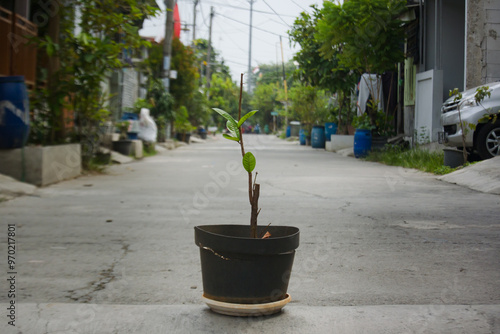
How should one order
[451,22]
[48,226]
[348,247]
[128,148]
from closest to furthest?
1. [348,247]
2. [48,226]
3. [451,22]
4. [128,148]

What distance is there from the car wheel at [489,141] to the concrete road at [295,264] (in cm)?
169

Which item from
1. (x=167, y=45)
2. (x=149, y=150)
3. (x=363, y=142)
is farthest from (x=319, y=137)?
(x=149, y=150)

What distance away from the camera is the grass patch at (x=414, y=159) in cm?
1001

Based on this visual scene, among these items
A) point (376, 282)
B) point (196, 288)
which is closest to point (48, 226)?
point (196, 288)

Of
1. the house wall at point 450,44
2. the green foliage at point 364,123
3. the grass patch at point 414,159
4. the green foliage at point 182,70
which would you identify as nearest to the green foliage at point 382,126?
the green foliage at point 364,123

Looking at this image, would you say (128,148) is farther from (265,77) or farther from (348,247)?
(265,77)

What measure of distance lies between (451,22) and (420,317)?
1236 centimetres

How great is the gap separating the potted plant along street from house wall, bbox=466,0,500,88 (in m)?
9.40

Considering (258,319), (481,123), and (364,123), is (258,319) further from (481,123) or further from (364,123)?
(364,123)

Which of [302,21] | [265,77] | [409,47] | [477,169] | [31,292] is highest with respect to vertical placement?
[265,77]

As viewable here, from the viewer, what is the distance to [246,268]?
2.50 m

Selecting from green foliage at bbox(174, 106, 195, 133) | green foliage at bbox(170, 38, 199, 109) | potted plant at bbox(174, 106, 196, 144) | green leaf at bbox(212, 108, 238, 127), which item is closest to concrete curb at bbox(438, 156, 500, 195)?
green leaf at bbox(212, 108, 238, 127)

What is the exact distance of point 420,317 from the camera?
2.74 meters

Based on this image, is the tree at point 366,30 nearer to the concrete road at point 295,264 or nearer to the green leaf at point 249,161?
the concrete road at point 295,264
